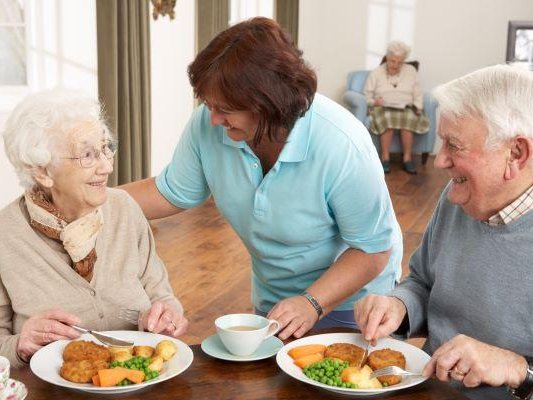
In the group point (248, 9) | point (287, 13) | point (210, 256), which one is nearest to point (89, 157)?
point (210, 256)

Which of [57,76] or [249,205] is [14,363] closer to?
A: [249,205]

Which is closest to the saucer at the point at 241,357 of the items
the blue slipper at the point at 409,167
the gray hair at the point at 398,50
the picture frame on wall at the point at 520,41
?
the blue slipper at the point at 409,167

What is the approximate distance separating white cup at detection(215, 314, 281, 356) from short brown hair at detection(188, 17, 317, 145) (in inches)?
18.0

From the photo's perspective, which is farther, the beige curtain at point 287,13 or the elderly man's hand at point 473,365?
the beige curtain at point 287,13

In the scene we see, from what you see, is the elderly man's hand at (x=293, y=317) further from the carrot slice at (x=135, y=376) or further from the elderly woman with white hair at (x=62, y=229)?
the carrot slice at (x=135, y=376)

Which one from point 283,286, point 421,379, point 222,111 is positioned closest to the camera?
point 421,379

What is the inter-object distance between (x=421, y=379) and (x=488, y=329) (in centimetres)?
26

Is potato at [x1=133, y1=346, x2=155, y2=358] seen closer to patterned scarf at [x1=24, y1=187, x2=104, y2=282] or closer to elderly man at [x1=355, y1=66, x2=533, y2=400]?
patterned scarf at [x1=24, y1=187, x2=104, y2=282]

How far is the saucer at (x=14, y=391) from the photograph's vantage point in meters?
1.44

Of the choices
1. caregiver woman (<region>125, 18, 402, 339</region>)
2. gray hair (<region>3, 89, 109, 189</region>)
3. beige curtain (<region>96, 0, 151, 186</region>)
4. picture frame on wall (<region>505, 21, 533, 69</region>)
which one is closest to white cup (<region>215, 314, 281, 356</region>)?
caregiver woman (<region>125, 18, 402, 339</region>)

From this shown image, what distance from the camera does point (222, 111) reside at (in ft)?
6.18

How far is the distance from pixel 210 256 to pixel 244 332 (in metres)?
3.47

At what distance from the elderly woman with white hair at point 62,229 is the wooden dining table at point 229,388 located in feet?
0.86

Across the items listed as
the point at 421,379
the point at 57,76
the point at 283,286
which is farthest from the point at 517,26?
the point at 421,379
